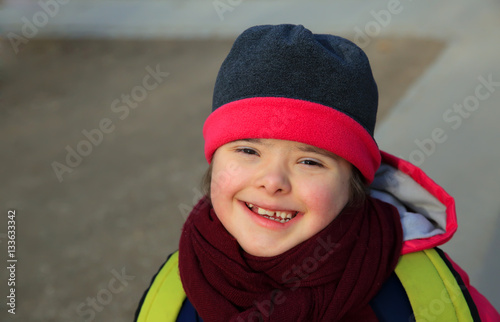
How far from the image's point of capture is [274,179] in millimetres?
1568

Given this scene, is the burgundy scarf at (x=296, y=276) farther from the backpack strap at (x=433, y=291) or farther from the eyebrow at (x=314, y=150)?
the eyebrow at (x=314, y=150)

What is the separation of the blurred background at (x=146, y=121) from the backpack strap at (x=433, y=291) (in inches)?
51.6

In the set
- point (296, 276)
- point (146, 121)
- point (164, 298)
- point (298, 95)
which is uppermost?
point (298, 95)

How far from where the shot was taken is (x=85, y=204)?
3.72 m

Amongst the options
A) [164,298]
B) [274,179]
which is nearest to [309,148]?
[274,179]

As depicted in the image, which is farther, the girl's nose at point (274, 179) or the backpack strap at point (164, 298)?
the backpack strap at point (164, 298)

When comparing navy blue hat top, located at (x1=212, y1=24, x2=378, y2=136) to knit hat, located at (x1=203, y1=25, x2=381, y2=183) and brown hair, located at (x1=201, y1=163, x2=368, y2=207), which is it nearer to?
knit hat, located at (x1=203, y1=25, x2=381, y2=183)

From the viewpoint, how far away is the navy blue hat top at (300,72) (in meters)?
1.61

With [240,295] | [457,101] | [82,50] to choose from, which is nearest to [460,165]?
[457,101]

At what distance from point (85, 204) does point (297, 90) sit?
8.22ft

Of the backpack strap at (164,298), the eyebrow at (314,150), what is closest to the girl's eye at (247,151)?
the eyebrow at (314,150)

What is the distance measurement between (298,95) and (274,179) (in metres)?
0.26

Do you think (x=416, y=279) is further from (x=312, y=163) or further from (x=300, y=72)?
(x=300, y=72)

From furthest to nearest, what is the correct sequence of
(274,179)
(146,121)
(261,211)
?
(146,121) < (261,211) < (274,179)
